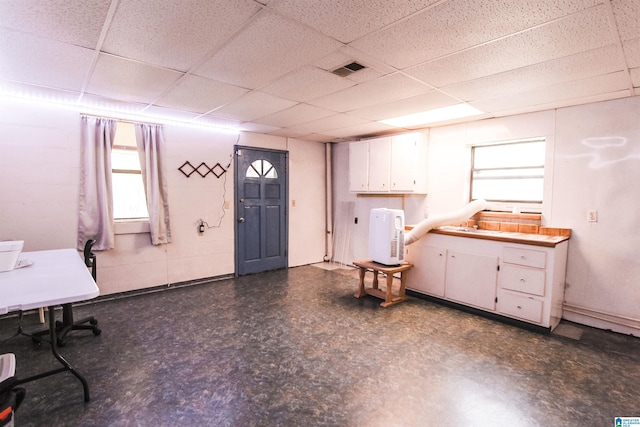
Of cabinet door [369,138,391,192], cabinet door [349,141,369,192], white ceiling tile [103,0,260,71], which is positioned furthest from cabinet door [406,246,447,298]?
white ceiling tile [103,0,260,71]

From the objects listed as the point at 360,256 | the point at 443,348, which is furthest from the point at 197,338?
the point at 360,256

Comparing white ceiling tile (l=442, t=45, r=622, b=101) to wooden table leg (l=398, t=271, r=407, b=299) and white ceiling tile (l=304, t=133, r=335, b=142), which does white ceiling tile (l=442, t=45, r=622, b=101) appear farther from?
white ceiling tile (l=304, t=133, r=335, b=142)

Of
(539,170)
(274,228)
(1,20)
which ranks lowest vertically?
(274,228)

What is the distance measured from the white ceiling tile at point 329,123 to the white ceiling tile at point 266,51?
1501mm

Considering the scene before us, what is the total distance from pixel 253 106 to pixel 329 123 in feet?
3.98

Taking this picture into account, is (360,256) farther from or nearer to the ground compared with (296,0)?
nearer to the ground

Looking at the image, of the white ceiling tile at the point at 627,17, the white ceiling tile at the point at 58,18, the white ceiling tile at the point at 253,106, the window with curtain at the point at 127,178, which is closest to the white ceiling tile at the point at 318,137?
the white ceiling tile at the point at 253,106

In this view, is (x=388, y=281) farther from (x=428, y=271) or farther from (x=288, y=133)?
(x=288, y=133)

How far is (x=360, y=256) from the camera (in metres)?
5.73

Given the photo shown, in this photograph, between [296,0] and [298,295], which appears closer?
[296,0]

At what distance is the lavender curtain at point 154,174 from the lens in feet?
13.5

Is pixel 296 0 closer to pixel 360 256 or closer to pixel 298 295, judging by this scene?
pixel 298 295

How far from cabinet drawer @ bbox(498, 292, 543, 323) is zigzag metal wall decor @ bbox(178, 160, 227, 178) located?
4.12 metres

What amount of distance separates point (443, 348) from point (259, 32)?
2917 mm
